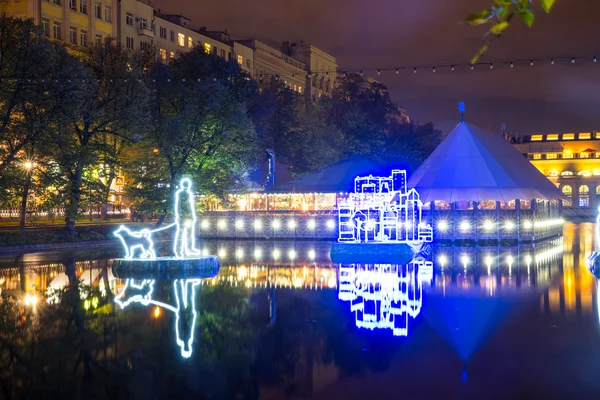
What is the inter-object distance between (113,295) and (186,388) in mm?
8776

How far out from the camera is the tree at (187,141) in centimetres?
3984

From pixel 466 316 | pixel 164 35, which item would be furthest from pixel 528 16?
pixel 164 35

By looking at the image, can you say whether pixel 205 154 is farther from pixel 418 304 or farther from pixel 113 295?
pixel 418 304

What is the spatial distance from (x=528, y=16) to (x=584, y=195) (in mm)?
141087

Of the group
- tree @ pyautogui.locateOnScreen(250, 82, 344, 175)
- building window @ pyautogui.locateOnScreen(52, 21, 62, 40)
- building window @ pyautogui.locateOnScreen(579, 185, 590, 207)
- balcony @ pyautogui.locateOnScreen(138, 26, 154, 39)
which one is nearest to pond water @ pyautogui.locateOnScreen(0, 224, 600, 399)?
tree @ pyautogui.locateOnScreen(250, 82, 344, 175)

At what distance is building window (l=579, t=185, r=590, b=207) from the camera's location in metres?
134

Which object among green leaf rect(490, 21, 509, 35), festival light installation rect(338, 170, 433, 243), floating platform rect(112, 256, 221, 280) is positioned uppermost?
green leaf rect(490, 21, 509, 35)

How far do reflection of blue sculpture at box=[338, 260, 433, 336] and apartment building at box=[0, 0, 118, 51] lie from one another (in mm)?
39420

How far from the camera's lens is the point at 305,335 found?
1209 centimetres

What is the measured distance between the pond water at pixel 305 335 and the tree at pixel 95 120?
12.6 m

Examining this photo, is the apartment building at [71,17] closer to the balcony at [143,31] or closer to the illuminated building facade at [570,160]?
the balcony at [143,31]

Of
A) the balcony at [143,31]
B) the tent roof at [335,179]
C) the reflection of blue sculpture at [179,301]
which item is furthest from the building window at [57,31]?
the reflection of blue sculpture at [179,301]

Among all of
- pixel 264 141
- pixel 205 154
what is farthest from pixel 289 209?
pixel 264 141

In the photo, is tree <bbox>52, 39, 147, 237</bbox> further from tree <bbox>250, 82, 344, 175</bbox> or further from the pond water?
tree <bbox>250, 82, 344, 175</bbox>
